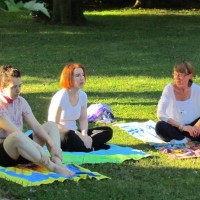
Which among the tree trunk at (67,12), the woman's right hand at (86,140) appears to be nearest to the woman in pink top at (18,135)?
the woman's right hand at (86,140)

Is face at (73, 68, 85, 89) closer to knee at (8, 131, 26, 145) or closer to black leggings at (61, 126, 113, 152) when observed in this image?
black leggings at (61, 126, 113, 152)

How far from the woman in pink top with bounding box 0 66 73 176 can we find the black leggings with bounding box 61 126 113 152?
469 millimetres

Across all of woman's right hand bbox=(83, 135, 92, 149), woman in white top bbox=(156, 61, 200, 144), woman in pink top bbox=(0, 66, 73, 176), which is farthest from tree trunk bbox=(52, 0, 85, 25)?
woman in pink top bbox=(0, 66, 73, 176)

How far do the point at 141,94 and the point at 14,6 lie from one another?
26.1 feet

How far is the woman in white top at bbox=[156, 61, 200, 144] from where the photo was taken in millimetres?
6344

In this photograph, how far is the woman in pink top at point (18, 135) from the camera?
15.4 ft

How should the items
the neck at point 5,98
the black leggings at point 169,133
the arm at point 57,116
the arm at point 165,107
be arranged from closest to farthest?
1. the neck at point 5,98
2. the arm at point 57,116
3. the black leggings at point 169,133
4. the arm at point 165,107

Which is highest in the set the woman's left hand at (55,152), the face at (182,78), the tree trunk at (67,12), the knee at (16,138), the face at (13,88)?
the tree trunk at (67,12)

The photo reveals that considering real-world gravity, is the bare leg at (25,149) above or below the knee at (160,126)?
above

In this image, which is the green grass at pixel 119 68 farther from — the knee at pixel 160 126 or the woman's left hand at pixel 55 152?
the woman's left hand at pixel 55 152

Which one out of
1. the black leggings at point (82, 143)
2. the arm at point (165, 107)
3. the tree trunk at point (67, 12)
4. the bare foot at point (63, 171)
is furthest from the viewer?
the tree trunk at point (67, 12)

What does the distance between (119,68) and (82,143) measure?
21.8 feet

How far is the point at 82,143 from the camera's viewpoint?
5.84 metres

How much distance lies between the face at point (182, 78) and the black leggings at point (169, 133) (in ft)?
1.64
